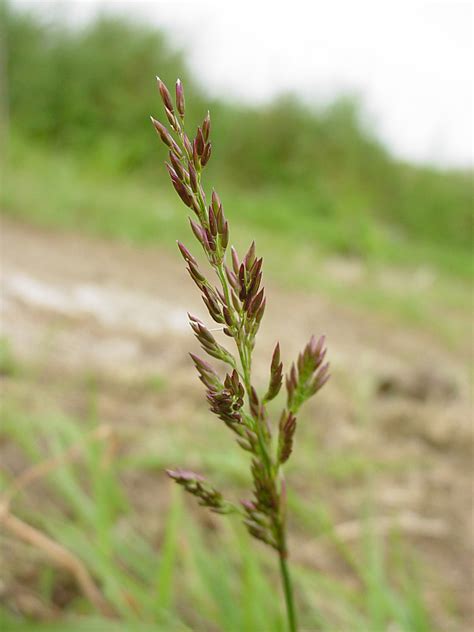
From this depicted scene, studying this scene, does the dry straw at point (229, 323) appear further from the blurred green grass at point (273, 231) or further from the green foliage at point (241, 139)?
the green foliage at point (241, 139)

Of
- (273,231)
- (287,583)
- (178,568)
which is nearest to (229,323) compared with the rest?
(287,583)

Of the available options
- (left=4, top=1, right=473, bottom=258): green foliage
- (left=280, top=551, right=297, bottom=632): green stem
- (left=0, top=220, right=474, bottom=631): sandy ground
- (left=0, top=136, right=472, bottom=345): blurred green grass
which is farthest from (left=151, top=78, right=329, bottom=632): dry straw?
(left=4, top=1, right=473, bottom=258): green foliage

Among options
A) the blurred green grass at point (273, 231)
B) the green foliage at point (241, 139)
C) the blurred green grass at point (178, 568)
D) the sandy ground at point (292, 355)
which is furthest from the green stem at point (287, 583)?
the green foliage at point (241, 139)

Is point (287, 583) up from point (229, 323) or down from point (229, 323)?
down

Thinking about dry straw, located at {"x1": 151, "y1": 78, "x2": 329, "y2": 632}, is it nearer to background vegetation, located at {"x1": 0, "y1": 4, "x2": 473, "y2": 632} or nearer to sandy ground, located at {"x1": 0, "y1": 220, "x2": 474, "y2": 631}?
background vegetation, located at {"x1": 0, "y1": 4, "x2": 473, "y2": 632}

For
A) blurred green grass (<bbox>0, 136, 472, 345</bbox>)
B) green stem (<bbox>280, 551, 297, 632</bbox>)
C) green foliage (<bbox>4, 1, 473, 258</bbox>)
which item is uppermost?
green foliage (<bbox>4, 1, 473, 258</bbox>)

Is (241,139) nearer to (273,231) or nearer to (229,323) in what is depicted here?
(273,231)

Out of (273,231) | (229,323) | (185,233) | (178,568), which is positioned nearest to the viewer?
(229,323)
